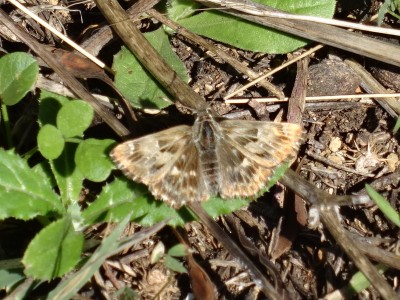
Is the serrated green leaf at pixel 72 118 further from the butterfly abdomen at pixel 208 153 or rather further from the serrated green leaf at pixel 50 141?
the butterfly abdomen at pixel 208 153

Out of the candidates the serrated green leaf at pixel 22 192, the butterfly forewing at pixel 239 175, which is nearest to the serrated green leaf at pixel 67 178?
the serrated green leaf at pixel 22 192

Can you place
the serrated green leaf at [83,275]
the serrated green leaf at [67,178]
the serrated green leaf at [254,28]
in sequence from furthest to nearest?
the serrated green leaf at [254,28] → the serrated green leaf at [67,178] → the serrated green leaf at [83,275]

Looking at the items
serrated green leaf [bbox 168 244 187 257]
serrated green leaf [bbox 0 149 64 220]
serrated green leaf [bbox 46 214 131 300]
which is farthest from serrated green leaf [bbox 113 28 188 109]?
serrated green leaf [bbox 46 214 131 300]

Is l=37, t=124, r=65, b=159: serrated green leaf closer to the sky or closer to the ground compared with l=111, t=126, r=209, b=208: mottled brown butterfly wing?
closer to the sky

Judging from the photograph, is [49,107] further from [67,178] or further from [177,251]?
[177,251]

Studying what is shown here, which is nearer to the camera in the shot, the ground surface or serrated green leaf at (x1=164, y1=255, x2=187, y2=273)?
serrated green leaf at (x1=164, y1=255, x2=187, y2=273)

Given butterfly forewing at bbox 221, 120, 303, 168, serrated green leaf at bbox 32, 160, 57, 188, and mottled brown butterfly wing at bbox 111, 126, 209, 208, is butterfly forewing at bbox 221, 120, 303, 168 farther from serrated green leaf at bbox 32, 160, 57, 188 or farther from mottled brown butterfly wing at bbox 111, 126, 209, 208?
serrated green leaf at bbox 32, 160, 57, 188
